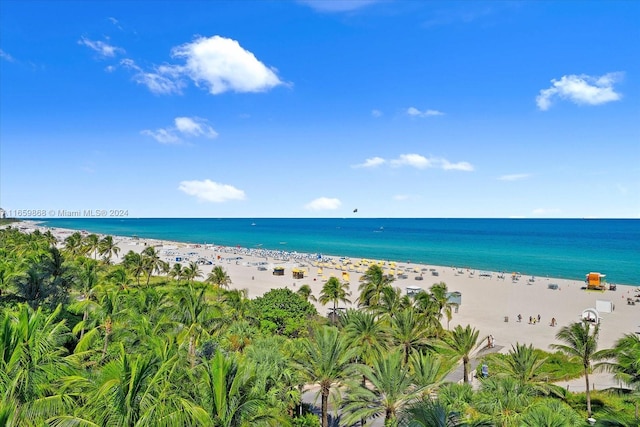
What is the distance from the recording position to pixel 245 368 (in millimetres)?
12547

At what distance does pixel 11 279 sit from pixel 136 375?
2550 centimetres

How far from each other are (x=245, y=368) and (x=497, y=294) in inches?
2394

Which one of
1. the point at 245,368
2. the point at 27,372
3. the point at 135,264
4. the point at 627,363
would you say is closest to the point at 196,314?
the point at 245,368

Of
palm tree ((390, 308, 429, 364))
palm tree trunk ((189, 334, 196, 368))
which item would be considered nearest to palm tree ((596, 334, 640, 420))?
palm tree ((390, 308, 429, 364))

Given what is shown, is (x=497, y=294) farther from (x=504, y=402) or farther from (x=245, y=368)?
(x=245, y=368)

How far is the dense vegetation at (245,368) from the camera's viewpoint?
1098cm

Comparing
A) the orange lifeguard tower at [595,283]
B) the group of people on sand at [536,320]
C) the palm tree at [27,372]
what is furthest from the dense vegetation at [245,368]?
the orange lifeguard tower at [595,283]

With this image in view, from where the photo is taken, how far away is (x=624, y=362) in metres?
19.9

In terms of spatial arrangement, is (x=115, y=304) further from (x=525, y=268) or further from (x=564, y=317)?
(x=525, y=268)

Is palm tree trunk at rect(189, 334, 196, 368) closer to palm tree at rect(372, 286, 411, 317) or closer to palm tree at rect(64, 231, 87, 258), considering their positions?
palm tree at rect(372, 286, 411, 317)

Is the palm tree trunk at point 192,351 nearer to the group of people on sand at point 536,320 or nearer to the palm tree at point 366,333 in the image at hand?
the palm tree at point 366,333

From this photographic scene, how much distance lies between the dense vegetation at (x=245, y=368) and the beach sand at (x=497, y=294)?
9495 mm

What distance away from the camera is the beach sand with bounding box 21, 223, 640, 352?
4488cm

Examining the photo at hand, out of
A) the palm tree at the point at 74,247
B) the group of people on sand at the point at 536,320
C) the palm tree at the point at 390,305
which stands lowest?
the group of people on sand at the point at 536,320
